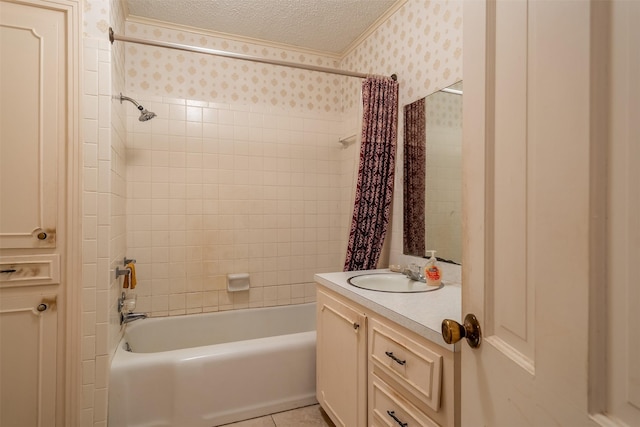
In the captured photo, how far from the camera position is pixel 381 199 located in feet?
6.97

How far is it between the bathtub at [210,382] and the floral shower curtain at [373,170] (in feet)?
2.16

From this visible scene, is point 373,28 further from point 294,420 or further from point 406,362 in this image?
point 294,420

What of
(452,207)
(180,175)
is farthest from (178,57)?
(452,207)

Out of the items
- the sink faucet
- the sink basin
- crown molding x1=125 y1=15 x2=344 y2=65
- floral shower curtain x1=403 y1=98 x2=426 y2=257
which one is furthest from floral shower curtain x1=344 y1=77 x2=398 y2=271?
crown molding x1=125 y1=15 x2=344 y2=65

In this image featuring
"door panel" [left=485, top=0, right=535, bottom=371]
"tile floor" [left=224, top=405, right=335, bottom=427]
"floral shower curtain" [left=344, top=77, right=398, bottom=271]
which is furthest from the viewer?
"floral shower curtain" [left=344, top=77, right=398, bottom=271]

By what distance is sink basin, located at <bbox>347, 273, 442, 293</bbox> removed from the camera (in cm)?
178

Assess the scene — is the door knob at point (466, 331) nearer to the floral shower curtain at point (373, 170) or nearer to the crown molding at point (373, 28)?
the floral shower curtain at point (373, 170)

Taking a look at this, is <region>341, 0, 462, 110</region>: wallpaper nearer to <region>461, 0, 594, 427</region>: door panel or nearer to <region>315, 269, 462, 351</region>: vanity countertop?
A: <region>315, 269, 462, 351</region>: vanity countertop

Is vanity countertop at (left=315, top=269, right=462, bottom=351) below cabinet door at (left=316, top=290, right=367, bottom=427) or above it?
above

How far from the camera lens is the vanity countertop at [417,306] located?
1.03m

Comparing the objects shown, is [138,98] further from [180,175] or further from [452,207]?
[452,207]

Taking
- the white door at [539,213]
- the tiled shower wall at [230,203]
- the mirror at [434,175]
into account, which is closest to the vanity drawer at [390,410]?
the white door at [539,213]

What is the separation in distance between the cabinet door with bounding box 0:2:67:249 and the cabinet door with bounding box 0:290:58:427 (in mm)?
290

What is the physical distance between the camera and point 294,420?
1.88m
